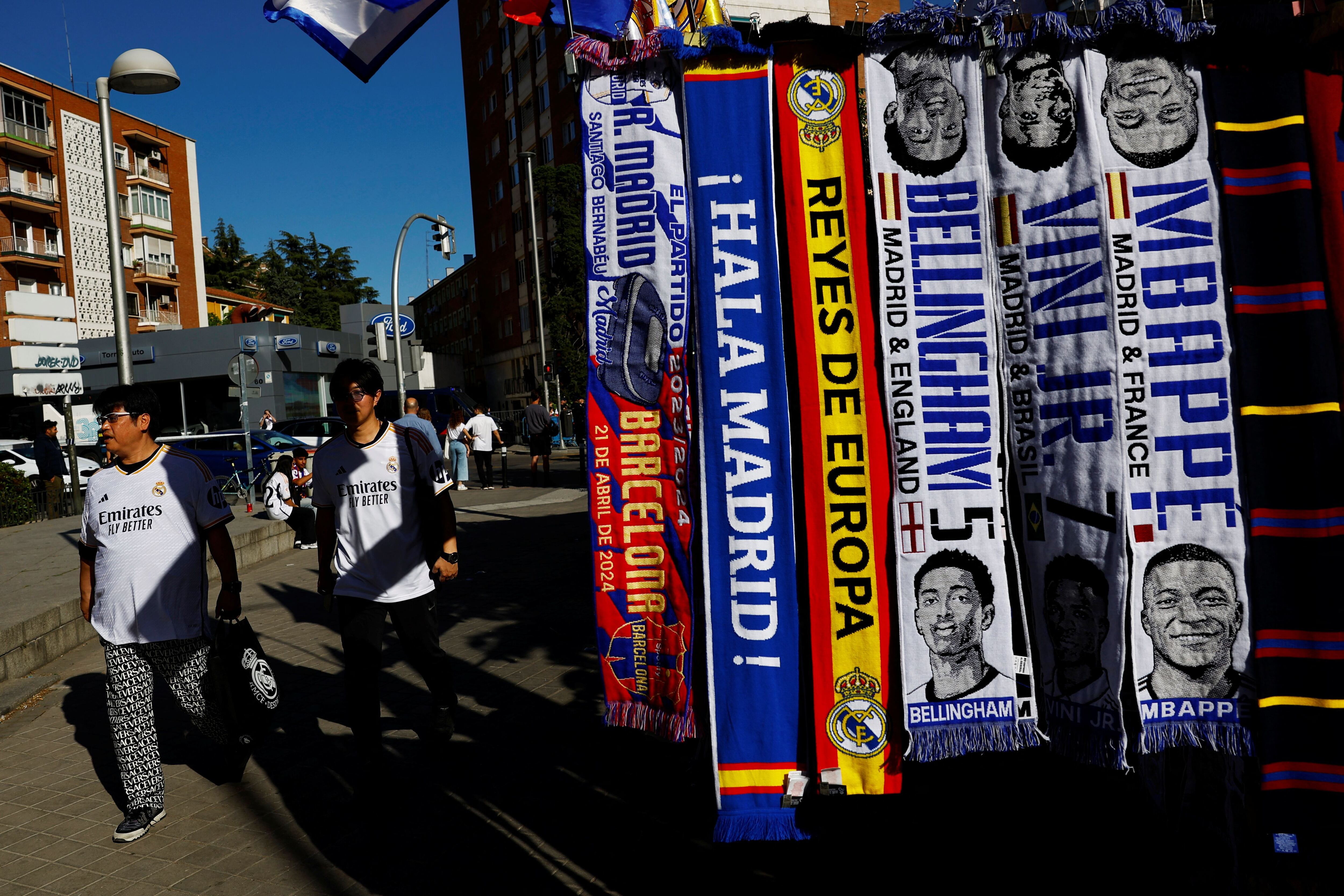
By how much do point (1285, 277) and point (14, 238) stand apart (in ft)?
176

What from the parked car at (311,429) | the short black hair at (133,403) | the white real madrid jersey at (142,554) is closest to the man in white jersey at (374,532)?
the white real madrid jersey at (142,554)

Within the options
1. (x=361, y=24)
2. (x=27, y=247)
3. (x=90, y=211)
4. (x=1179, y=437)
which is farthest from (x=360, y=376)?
(x=90, y=211)

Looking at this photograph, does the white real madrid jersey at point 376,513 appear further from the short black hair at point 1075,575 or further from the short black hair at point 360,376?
the short black hair at point 1075,575

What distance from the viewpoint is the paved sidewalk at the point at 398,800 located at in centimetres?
340

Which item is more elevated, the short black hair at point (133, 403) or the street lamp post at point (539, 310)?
the street lamp post at point (539, 310)

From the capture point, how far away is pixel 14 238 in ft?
143

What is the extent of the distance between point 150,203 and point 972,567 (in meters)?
58.5

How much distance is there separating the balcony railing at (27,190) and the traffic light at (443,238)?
29.5 metres

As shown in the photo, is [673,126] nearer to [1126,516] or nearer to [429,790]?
[1126,516]

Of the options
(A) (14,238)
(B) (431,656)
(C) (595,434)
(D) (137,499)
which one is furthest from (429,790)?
(A) (14,238)

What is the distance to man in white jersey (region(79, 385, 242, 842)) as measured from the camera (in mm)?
4039

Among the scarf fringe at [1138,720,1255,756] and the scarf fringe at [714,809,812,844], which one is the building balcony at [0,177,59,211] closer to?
the scarf fringe at [714,809,812,844]

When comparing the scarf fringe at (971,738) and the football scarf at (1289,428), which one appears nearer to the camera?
the football scarf at (1289,428)

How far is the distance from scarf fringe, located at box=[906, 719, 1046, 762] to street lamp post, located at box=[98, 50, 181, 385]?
11.9m
